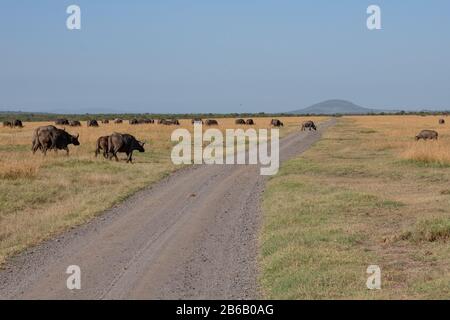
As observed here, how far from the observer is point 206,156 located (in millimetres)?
34250

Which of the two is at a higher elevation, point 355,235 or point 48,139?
point 48,139

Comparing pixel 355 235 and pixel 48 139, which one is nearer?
pixel 355 235

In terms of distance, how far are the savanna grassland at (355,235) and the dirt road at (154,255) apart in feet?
1.89

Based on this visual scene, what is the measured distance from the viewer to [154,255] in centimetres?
1105

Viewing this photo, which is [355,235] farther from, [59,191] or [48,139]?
[48,139]

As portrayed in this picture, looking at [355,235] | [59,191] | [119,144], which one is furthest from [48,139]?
[355,235]

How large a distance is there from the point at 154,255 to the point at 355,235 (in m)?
4.25

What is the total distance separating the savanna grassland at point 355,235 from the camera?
8914mm

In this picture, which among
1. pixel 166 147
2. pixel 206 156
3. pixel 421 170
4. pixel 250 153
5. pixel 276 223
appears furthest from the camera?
pixel 166 147

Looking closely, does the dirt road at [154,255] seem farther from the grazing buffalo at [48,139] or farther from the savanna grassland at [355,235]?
the grazing buffalo at [48,139]

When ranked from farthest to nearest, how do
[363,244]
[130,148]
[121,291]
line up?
[130,148]
[363,244]
[121,291]
